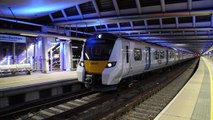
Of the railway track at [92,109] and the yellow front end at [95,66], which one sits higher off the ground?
the yellow front end at [95,66]

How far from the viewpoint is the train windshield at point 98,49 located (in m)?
8.80

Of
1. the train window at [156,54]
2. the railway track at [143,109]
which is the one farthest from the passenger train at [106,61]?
the train window at [156,54]

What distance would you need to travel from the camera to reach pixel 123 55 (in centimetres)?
920

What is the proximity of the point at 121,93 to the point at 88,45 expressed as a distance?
8.92 feet

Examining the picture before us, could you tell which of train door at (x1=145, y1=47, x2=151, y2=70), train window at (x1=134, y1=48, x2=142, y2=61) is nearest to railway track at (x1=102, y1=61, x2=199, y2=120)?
train window at (x1=134, y1=48, x2=142, y2=61)

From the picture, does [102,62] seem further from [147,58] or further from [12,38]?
[12,38]

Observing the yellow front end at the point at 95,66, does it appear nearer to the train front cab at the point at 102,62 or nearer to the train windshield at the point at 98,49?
the train front cab at the point at 102,62

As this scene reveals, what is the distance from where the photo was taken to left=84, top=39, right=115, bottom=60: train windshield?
8.80m

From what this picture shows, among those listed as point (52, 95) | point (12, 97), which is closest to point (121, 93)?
point (52, 95)

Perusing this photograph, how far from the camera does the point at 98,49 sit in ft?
29.7

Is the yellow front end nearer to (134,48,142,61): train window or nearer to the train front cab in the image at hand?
the train front cab

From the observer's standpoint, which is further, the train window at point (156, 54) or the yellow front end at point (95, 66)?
the train window at point (156, 54)

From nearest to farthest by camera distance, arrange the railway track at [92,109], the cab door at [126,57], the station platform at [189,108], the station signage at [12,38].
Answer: the station platform at [189,108] → the railway track at [92,109] → the cab door at [126,57] → the station signage at [12,38]

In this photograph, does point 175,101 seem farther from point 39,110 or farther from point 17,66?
point 17,66
